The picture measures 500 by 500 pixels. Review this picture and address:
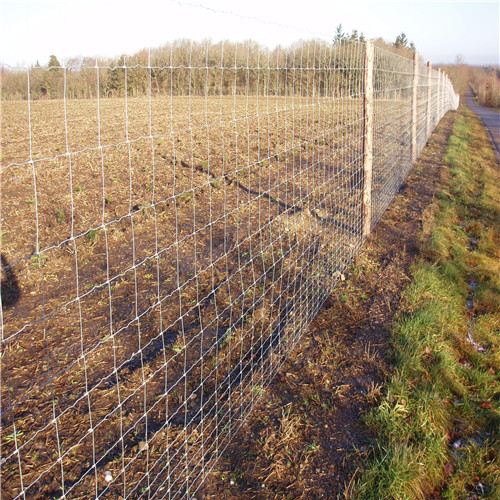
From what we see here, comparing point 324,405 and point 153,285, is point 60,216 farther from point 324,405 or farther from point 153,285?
point 324,405

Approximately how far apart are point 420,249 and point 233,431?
3567mm

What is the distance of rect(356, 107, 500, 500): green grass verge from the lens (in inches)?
104

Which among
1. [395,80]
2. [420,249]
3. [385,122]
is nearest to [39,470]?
[420,249]

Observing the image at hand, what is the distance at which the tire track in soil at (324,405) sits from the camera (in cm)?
259

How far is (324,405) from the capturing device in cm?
313

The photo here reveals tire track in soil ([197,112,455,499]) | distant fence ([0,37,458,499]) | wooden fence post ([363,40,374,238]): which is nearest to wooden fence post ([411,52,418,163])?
distant fence ([0,37,458,499])

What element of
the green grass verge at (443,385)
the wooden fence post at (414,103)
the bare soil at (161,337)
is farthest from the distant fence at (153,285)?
the wooden fence post at (414,103)

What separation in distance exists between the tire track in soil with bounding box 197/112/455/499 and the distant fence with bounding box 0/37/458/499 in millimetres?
107

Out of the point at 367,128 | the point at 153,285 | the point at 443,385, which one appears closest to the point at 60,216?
the point at 153,285

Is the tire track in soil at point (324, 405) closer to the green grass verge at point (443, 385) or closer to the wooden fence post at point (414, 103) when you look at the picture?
the green grass verge at point (443, 385)

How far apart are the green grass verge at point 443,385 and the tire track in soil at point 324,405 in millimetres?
128

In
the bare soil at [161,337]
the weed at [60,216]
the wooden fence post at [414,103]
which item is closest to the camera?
the bare soil at [161,337]

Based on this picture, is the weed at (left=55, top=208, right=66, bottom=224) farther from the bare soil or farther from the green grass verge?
the green grass verge

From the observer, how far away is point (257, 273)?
15.3 ft
